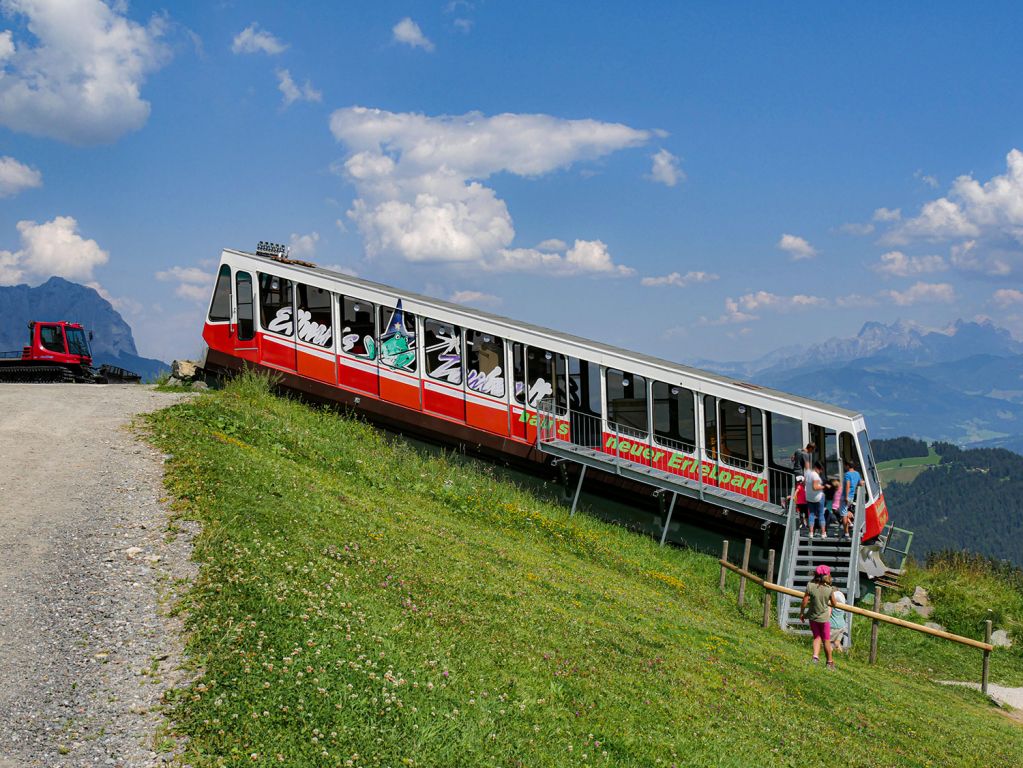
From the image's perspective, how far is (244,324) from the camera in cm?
2545

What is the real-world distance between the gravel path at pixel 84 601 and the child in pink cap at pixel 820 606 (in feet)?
33.7

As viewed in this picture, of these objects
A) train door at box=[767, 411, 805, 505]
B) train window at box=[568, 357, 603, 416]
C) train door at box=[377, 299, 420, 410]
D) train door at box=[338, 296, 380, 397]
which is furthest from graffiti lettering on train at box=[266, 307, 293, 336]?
train door at box=[767, 411, 805, 505]

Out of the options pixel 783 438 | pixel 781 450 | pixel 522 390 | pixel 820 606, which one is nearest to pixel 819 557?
pixel 781 450

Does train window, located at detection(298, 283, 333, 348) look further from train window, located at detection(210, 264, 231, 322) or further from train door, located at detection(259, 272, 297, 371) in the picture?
train window, located at detection(210, 264, 231, 322)

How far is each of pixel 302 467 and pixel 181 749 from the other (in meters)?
11.1

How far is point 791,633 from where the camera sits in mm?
17250

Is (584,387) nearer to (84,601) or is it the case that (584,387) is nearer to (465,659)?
→ (465,659)

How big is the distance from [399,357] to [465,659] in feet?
49.8

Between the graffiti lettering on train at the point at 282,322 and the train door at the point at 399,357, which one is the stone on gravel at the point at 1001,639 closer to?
the train door at the point at 399,357

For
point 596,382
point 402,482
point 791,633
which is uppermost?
point 596,382

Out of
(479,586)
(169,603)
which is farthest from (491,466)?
(169,603)

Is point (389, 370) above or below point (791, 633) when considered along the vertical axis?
above

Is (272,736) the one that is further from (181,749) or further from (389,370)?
(389,370)

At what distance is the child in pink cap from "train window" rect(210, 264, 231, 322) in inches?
725
